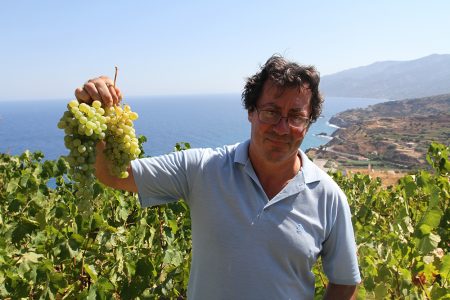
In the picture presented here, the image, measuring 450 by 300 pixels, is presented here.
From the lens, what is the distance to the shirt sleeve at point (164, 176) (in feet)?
7.23

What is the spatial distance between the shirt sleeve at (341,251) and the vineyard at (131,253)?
0.14 metres

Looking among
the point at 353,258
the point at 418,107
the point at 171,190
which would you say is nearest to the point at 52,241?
the point at 171,190

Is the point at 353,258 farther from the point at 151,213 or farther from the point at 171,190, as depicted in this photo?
the point at 151,213

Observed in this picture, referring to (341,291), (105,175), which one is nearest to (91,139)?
(105,175)

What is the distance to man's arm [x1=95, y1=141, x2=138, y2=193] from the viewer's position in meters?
1.94

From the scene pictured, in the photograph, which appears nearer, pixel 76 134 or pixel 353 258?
pixel 76 134

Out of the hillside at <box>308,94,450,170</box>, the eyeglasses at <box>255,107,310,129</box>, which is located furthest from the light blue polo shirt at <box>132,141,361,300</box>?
the hillside at <box>308,94,450,170</box>

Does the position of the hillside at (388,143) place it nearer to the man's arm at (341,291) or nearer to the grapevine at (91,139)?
the man's arm at (341,291)

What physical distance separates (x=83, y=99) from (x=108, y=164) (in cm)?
32

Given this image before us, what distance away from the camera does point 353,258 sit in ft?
7.50

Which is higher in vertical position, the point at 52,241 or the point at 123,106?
the point at 123,106

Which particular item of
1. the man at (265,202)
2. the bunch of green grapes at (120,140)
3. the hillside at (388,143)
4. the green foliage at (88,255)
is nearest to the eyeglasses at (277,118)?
the man at (265,202)

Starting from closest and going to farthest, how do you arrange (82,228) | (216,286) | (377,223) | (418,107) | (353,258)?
(216,286), (353,258), (82,228), (377,223), (418,107)

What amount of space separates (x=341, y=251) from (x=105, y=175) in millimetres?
1328
